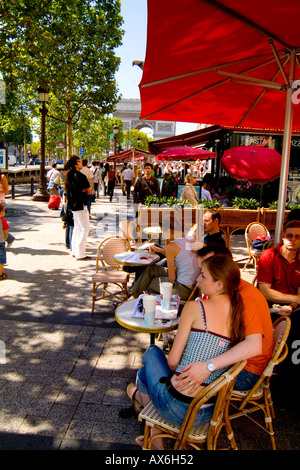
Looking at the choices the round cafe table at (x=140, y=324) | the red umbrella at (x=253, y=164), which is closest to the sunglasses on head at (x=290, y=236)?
the round cafe table at (x=140, y=324)

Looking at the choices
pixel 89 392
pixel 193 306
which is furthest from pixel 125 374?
pixel 193 306

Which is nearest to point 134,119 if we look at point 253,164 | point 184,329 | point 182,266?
point 253,164

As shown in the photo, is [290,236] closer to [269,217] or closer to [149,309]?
[149,309]

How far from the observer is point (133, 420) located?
300 centimetres

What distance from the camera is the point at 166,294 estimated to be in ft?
10.3

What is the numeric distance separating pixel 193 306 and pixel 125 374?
1698 mm

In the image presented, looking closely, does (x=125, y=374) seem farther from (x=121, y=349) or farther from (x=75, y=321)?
(x=75, y=321)

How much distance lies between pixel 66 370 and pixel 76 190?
4.43m

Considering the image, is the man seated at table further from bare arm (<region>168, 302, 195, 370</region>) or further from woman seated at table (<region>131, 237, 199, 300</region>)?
bare arm (<region>168, 302, 195, 370</region>)

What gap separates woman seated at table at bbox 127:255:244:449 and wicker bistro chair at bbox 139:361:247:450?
0.05 meters

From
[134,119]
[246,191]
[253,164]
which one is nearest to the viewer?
[253,164]

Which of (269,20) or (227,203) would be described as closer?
(269,20)

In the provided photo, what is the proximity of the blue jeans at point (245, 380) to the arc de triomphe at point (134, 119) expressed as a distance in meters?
85.1

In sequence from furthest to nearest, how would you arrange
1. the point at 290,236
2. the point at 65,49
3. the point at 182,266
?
the point at 65,49
the point at 182,266
the point at 290,236
